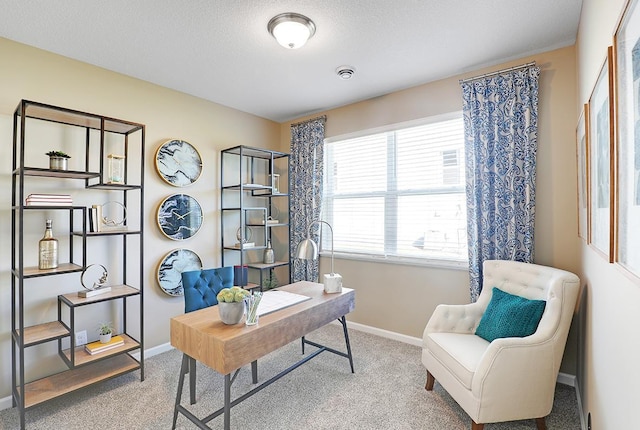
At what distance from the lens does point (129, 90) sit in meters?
3.00

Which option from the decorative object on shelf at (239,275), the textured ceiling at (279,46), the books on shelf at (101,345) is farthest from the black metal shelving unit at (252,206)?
the books on shelf at (101,345)

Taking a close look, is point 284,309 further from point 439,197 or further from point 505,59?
point 505,59

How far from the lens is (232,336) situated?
175cm

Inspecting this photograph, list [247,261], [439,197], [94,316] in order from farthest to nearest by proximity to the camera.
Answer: [247,261], [439,197], [94,316]

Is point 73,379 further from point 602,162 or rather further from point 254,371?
point 602,162

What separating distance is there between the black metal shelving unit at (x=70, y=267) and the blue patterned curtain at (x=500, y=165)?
9.24 ft

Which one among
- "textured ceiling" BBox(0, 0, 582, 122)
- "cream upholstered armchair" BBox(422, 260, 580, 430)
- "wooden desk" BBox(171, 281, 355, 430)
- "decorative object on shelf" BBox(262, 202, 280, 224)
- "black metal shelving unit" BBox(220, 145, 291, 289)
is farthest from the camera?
"decorative object on shelf" BBox(262, 202, 280, 224)

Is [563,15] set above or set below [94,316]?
above

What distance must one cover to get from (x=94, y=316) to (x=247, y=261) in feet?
5.65

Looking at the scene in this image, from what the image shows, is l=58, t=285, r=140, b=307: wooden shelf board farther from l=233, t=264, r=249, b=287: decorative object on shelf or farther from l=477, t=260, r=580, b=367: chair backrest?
l=477, t=260, r=580, b=367: chair backrest

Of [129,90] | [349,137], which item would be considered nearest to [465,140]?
[349,137]

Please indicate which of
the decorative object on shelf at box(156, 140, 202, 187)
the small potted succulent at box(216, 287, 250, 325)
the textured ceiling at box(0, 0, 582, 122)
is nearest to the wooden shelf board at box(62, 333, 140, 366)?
the small potted succulent at box(216, 287, 250, 325)

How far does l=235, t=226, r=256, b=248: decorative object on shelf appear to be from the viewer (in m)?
3.57

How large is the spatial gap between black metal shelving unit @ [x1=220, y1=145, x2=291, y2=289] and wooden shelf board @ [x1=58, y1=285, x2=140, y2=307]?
112 cm
